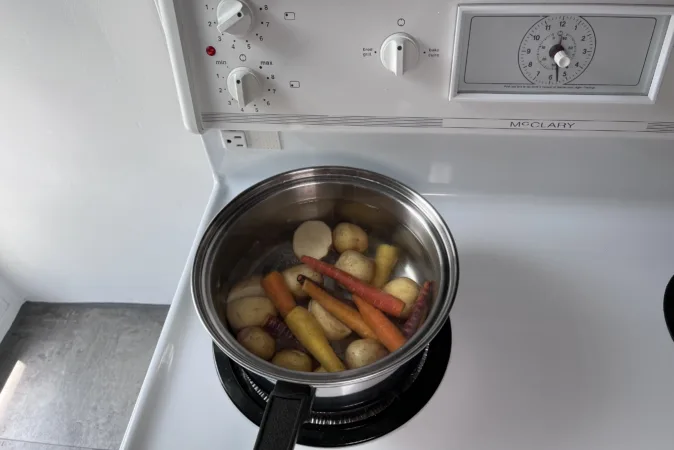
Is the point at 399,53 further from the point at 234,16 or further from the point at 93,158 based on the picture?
the point at 93,158

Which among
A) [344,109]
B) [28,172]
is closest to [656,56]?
[344,109]

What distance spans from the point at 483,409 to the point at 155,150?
2.14 ft

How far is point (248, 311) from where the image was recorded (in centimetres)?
58

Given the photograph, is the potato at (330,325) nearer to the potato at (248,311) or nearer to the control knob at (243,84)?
the potato at (248,311)

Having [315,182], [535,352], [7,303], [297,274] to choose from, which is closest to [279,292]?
[297,274]

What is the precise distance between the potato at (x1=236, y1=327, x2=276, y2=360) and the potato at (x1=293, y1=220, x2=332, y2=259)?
12cm

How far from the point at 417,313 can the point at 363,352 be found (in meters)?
0.07

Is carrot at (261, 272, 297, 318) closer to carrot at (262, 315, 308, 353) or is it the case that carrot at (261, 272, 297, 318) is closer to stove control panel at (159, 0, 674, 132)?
carrot at (262, 315, 308, 353)

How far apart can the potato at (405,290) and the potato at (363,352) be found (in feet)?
0.17

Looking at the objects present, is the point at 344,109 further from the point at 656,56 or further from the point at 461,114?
the point at 656,56

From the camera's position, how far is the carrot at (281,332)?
0.57 meters

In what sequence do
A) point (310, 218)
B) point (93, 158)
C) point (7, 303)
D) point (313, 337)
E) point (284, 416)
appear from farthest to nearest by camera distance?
point (7, 303), point (93, 158), point (310, 218), point (313, 337), point (284, 416)

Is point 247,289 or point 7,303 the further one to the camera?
point 7,303

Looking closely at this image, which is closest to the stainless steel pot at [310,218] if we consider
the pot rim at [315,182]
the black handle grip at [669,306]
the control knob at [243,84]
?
the pot rim at [315,182]
